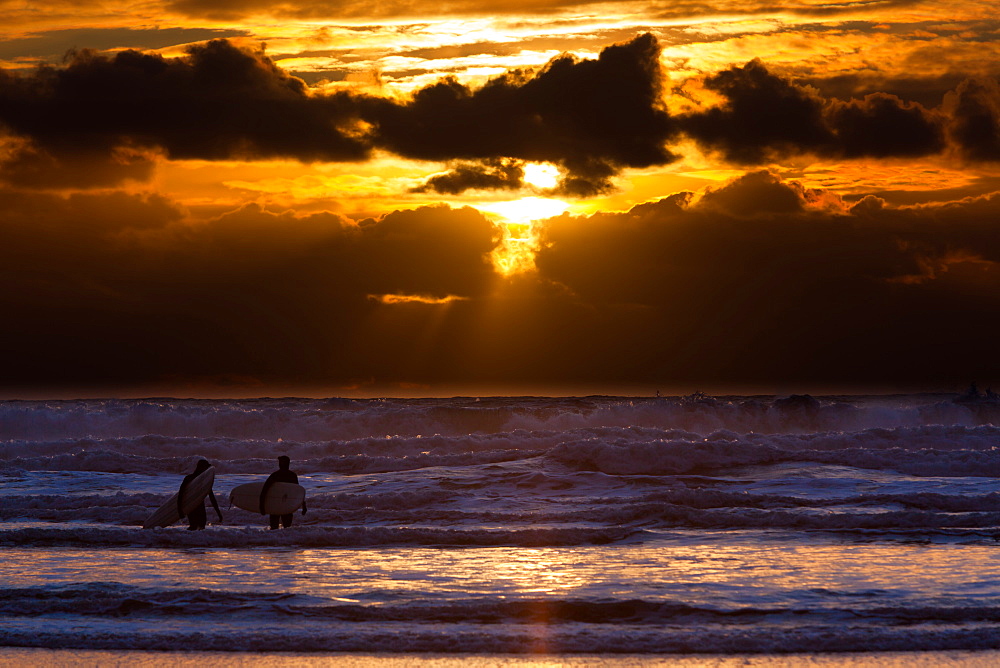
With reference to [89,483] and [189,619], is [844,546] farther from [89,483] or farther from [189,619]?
[89,483]

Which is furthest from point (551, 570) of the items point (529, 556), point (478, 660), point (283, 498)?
point (283, 498)

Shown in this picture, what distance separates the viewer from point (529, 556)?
51.5ft

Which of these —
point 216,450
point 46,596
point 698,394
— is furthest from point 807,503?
point 698,394

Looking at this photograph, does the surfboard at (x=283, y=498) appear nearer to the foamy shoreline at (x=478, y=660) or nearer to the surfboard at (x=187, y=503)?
the surfboard at (x=187, y=503)

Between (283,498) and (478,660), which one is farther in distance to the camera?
(283,498)

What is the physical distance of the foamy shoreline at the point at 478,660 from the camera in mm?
10203

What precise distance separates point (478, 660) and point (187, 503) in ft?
34.5

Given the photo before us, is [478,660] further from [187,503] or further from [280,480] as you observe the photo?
[187,503]

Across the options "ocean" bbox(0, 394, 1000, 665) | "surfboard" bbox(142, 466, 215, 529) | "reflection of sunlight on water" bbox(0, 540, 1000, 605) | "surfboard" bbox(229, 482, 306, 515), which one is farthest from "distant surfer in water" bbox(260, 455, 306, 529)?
"reflection of sunlight on water" bbox(0, 540, 1000, 605)

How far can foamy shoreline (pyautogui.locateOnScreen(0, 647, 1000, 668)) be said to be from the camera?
10.2 m

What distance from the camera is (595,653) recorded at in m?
10.6

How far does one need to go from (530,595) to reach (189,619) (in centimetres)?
464

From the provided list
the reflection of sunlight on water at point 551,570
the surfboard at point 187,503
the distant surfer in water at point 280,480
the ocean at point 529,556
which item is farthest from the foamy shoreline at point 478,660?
the distant surfer in water at point 280,480

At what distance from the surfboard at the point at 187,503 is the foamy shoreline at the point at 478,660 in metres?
8.07
